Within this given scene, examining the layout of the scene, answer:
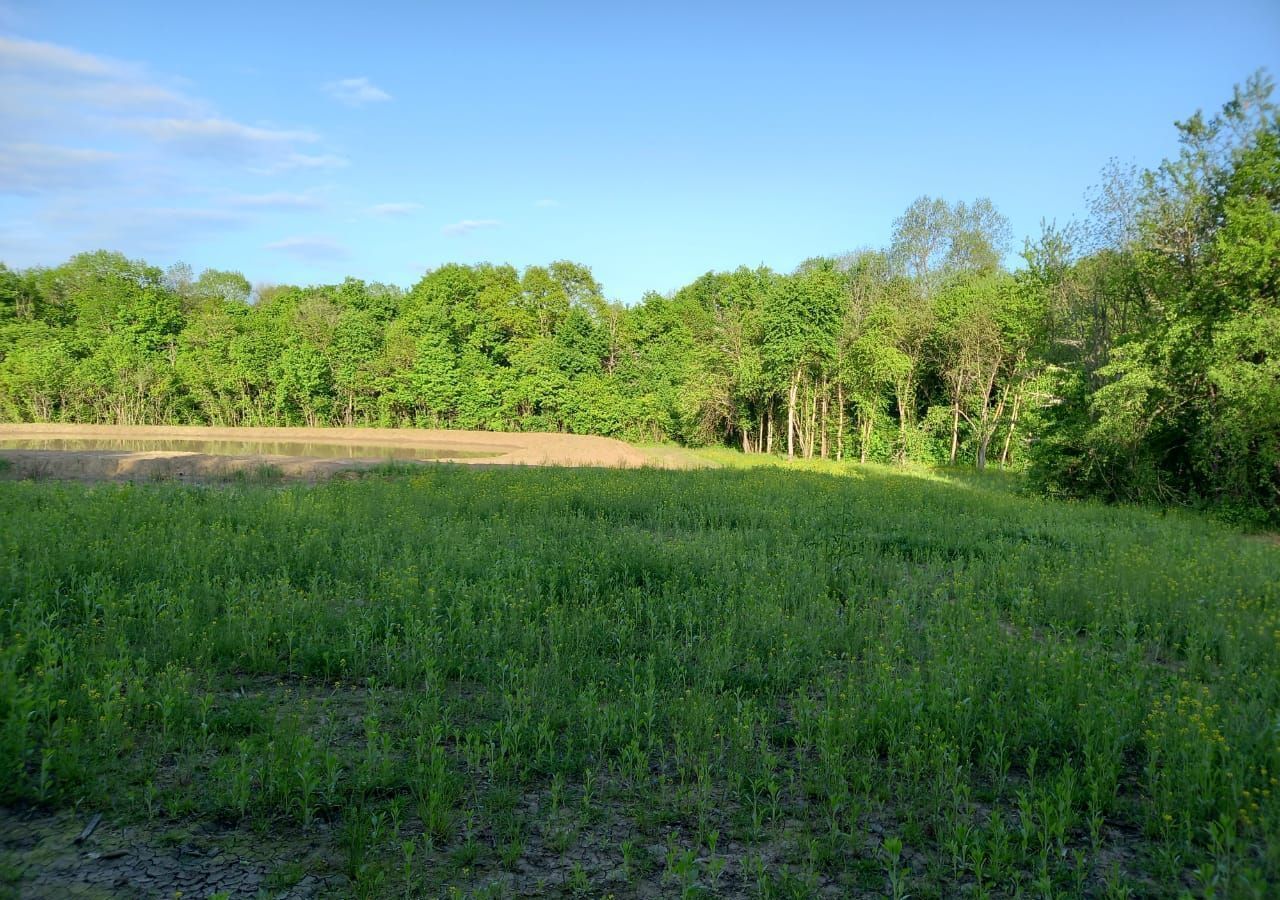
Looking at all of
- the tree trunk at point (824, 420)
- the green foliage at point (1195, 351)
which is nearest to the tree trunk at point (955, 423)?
the tree trunk at point (824, 420)

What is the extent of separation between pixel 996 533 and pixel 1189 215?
12.2 metres

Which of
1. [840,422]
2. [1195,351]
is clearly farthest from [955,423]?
[1195,351]

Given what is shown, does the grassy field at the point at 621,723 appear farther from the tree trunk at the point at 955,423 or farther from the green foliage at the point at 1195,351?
the tree trunk at the point at 955,423

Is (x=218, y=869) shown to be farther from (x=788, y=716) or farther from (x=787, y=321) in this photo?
(x=787, y=321)

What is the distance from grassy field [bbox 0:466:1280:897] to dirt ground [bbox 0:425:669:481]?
14.4 metres

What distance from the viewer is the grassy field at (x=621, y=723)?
348 cm

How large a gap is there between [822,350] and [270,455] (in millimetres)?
26204

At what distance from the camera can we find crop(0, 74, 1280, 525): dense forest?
17062 millimetres

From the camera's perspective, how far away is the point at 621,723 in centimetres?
477

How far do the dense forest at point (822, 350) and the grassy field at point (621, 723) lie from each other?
36.1ft

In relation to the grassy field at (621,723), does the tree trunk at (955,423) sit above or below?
above

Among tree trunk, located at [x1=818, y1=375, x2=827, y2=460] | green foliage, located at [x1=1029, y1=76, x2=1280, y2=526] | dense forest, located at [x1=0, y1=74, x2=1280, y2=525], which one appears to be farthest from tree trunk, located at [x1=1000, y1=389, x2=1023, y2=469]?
green foliage, located at [x1=1029, y1=76, x2=1280, y2=526]

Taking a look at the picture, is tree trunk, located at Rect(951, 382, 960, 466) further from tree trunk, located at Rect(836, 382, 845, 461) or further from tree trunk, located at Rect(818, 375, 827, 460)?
Answer: tree trunk, located at Rect(818, 375, 827, 460)

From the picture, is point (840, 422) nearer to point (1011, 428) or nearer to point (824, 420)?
point (824, 420)
